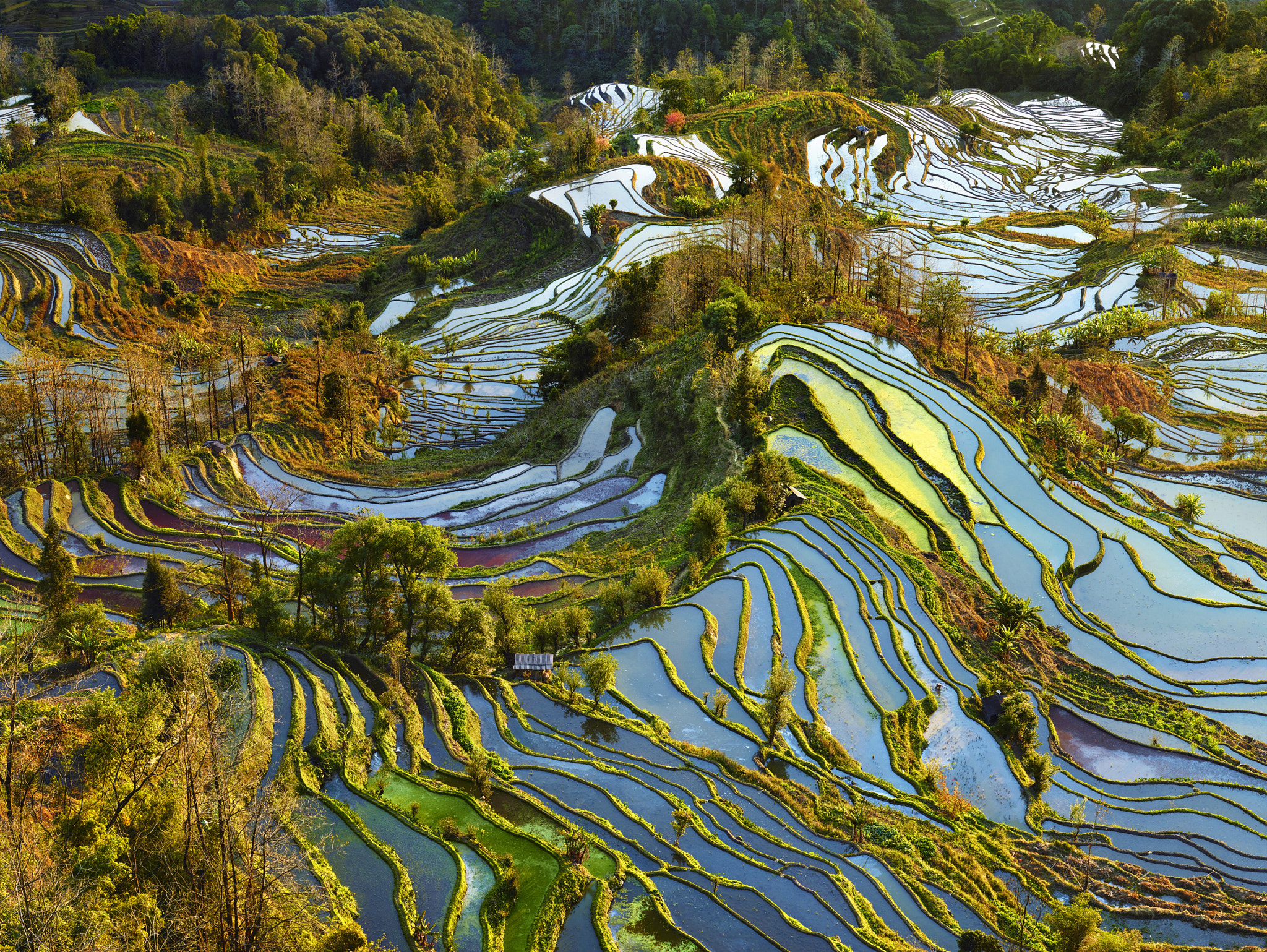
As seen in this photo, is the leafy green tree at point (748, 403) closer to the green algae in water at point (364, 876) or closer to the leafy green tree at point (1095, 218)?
the green algae in water at point (364, 876)

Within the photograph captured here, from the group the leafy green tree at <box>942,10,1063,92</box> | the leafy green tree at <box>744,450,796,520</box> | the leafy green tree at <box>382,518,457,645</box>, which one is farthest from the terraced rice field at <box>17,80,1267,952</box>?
the leafy green tree at <box>942,10,1063,92</box>

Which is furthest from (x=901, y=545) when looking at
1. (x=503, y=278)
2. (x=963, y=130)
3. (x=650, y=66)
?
(x=650, y=66)

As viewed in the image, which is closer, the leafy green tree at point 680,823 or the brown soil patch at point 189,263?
the leafy green tree at point 680,823

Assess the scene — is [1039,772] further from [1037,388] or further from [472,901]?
[1037,388]

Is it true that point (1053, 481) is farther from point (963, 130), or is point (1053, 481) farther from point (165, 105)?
point (165, 105)

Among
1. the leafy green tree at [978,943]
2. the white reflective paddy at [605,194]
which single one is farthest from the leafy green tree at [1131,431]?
the white reflective paddy at [605,194]

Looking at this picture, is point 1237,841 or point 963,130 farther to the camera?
point 963,130

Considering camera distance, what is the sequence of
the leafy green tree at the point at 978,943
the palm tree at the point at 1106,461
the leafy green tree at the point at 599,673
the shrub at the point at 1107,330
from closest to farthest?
1. the leafy green tree at the point at 978,943
2. the leafy green tree at the point at 599,673
3. the palm tree at the point at 1106,461
4. the shrub at the point at 1107,330
